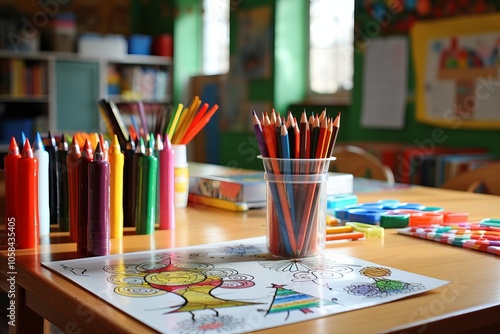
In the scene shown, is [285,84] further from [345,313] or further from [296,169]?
[345,313]

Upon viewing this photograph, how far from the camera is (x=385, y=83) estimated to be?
3590 mm

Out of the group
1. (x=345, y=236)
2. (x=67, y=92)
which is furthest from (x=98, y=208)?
(x=67, y=92)

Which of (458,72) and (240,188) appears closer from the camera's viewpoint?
(240,188)

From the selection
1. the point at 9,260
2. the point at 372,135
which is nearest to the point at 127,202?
the point at 9,260

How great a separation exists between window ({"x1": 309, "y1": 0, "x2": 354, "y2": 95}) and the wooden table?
2.79 meters

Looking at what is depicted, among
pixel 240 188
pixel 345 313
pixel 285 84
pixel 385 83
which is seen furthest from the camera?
pixel 285 84

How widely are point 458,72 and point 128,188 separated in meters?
2.39

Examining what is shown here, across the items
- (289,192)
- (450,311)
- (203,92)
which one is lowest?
(450,311)

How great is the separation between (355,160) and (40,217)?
1.33 metres

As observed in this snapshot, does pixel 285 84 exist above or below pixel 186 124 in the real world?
above

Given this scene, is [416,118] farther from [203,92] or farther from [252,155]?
[203,92]

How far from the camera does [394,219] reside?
1.19m

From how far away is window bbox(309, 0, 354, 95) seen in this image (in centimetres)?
399

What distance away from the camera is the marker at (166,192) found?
1157mm
